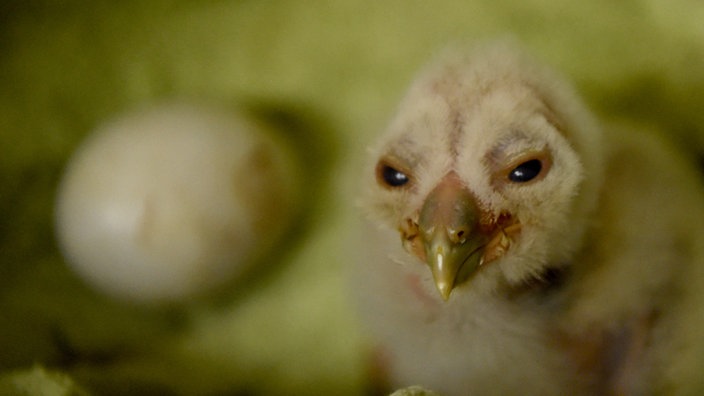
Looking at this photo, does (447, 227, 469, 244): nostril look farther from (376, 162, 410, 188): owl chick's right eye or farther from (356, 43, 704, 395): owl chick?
(376, 162, 410, 188): owl chick's right eye

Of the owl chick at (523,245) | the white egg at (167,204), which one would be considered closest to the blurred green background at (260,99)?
the white egg at (167,204)

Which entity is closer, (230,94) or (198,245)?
(198,245)

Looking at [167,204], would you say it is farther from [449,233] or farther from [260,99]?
[449,233]

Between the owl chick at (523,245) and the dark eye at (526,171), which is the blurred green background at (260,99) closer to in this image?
the owl chick at (523,245)

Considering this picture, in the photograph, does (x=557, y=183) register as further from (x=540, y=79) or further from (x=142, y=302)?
(x=142, y=302)

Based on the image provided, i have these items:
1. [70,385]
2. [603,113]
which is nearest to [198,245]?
[70,385]

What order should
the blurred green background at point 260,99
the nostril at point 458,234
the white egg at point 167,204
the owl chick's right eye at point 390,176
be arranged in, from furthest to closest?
1. the blurred green background at point 260,99
2. the white egg at point 167,204
3. the owl chick's right eye at point 390,176
4. the nostril at point 458,234

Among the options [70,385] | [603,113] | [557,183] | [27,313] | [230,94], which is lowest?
[70,385]
